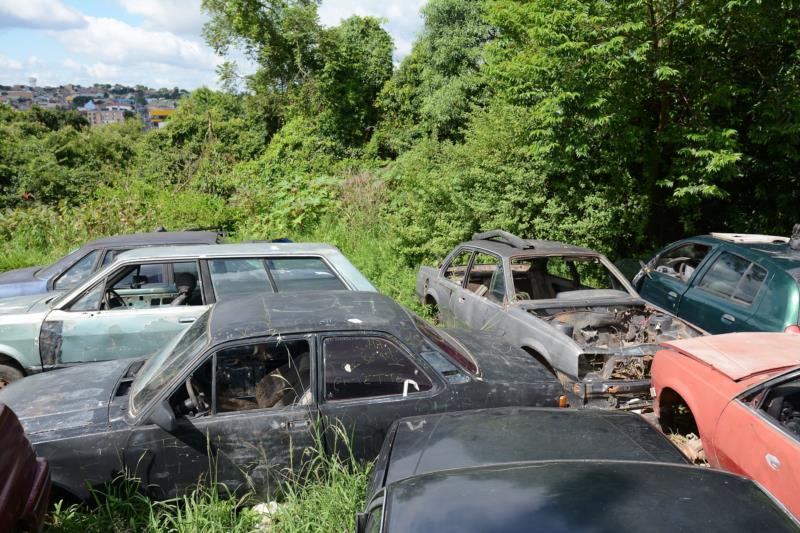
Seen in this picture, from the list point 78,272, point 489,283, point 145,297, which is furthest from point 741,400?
point 78,272

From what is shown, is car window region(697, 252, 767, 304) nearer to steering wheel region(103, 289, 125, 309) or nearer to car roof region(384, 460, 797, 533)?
car roof region(384, 460, 797, 533)

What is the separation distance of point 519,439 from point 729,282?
4.51 metres

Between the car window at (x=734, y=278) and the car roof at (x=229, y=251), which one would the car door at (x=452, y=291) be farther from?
the car window at (x=734, y=278)

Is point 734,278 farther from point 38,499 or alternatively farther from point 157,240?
point 157,240

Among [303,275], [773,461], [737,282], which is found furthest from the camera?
[737,282]

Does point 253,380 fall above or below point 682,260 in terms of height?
below

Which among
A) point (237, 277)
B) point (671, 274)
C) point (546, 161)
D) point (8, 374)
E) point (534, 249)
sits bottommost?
point (8, 374)

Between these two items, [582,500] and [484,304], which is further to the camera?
[484,304]

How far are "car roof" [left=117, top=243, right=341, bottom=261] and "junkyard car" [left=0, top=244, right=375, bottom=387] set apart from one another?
0.03ft

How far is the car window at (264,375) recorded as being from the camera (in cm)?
397

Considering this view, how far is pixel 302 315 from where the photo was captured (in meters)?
4.15

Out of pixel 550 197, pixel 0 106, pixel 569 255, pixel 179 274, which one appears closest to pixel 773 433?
pixel 569 255

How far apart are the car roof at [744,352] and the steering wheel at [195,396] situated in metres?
3.66

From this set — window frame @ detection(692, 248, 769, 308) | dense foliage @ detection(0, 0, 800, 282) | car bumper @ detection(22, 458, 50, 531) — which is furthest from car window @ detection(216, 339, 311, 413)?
dense foliage @ detection(0, 0, 800, 282)
